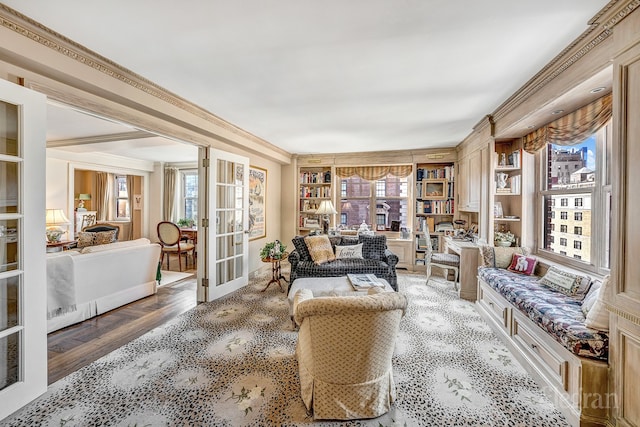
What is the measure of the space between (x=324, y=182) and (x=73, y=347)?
483cm

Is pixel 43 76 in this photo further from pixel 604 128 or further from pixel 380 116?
pixel 604 128

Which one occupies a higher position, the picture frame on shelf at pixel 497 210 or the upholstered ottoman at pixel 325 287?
the picture frame on shelf at pixel 497 210

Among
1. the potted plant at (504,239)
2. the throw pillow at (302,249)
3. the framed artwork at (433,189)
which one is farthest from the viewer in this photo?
the framed artwork at (433,189)

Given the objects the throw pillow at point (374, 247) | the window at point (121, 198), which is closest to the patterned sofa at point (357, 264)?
the throw pillow at point (374, 247)

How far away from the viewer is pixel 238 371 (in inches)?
87.7

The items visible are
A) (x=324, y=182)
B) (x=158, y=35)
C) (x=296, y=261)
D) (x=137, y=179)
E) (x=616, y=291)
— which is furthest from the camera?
(x=137, y=179)

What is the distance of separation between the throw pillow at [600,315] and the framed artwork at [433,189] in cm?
388

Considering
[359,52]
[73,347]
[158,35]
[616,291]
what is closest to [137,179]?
[73,347]

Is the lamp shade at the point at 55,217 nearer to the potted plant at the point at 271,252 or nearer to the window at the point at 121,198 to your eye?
the window at the point at 121,198

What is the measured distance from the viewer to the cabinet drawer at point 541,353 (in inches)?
72.6

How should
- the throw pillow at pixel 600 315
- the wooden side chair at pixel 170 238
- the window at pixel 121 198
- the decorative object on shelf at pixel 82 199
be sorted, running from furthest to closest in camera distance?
the window at pixel 121 198, the decorative object on shelf at pixel 82 199, the wooden side chair at pixel 170 238, the throw pillow at pixel 600 315

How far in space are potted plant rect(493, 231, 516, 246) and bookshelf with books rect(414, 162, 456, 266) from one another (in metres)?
1.76

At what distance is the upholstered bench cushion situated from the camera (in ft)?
5.57

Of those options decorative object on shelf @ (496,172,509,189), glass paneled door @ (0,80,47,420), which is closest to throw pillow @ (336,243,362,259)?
decorative object on shelf @ (496,172,509,189)
